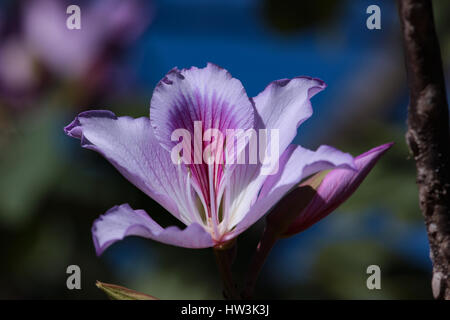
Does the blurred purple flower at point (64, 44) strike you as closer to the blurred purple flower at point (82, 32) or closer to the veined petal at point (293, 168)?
the blurred purple flower at point (82, 32)

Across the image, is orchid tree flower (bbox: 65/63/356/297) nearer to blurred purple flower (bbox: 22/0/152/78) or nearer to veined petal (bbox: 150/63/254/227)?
veined petal (bbox: 150/63/254/227)

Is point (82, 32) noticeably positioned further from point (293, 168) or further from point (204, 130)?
point (293, 168)

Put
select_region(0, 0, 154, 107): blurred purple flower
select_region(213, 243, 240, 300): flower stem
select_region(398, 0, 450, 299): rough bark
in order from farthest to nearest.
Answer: select_region(0, 0, 154, 107): blurred purple flower < select_region(213, 243, 240, 300): flower stem < select_region(398, 0, 450, 299): rough bark

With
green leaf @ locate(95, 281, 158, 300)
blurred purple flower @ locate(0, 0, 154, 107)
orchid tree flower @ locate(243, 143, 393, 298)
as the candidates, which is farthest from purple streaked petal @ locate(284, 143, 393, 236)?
blurred purple flower @ locate(0, 0, 154, 107)

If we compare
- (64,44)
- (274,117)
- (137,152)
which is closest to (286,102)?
(274,117)

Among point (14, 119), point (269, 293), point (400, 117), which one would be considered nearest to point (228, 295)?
point (14, 119)

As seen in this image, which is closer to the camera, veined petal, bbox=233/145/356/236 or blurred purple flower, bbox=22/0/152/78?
veined petal, bbox=233/145/356/236
